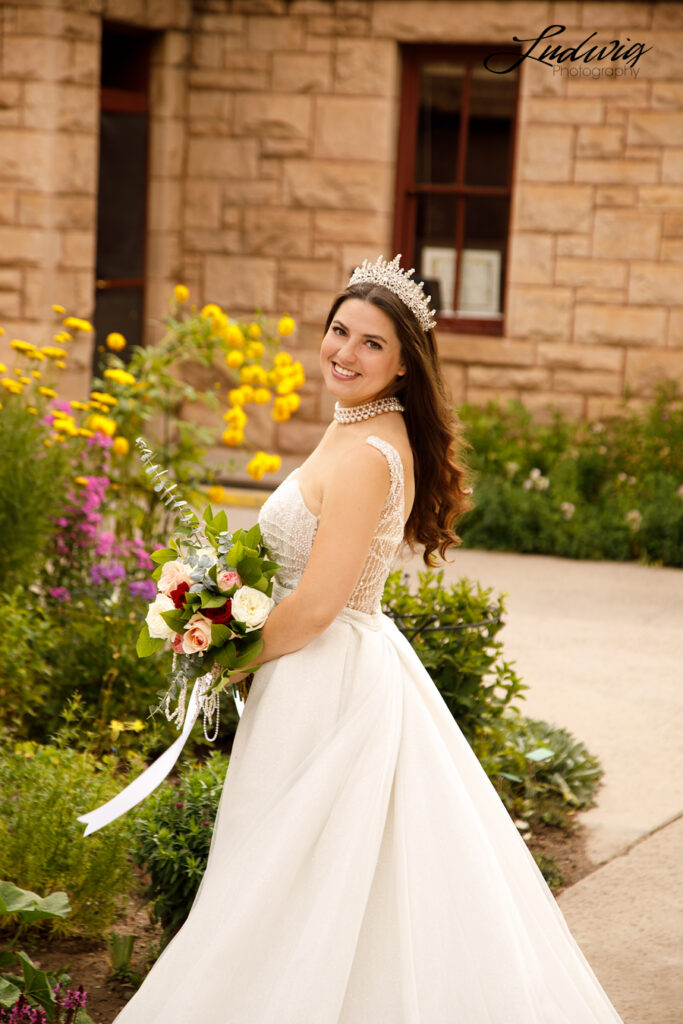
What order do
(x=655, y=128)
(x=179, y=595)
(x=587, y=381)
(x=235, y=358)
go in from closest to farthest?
(x=179, y=595) < (x=235, y=358) < (x=655, y=128) < (x=587, y=381)

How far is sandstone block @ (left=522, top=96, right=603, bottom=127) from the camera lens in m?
8.60

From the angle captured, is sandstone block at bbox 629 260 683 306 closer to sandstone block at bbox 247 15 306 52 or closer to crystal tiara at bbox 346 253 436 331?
sandstone block at bbox 247 15 306 52

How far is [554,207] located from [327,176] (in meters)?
1.61

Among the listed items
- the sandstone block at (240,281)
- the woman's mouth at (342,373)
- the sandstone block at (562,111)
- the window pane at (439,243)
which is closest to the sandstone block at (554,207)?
the sandstone block at (562,111)

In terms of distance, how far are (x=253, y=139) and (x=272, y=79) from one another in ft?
1.41

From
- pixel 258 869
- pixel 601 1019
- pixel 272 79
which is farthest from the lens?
pixel 272 79

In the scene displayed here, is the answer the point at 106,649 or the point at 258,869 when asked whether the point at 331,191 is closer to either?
the point at 106,649

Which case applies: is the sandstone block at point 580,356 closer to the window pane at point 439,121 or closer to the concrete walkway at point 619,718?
the window pane at point 439,121

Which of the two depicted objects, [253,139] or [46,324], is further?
[253,139]

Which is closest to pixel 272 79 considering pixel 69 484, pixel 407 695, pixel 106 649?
pixel 69 484

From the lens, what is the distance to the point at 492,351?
8992 mm

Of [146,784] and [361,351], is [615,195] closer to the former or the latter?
[361,351]

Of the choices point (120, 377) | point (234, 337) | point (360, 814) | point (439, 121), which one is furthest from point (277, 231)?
point (360, 814)

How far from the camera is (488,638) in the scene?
4211 mm
